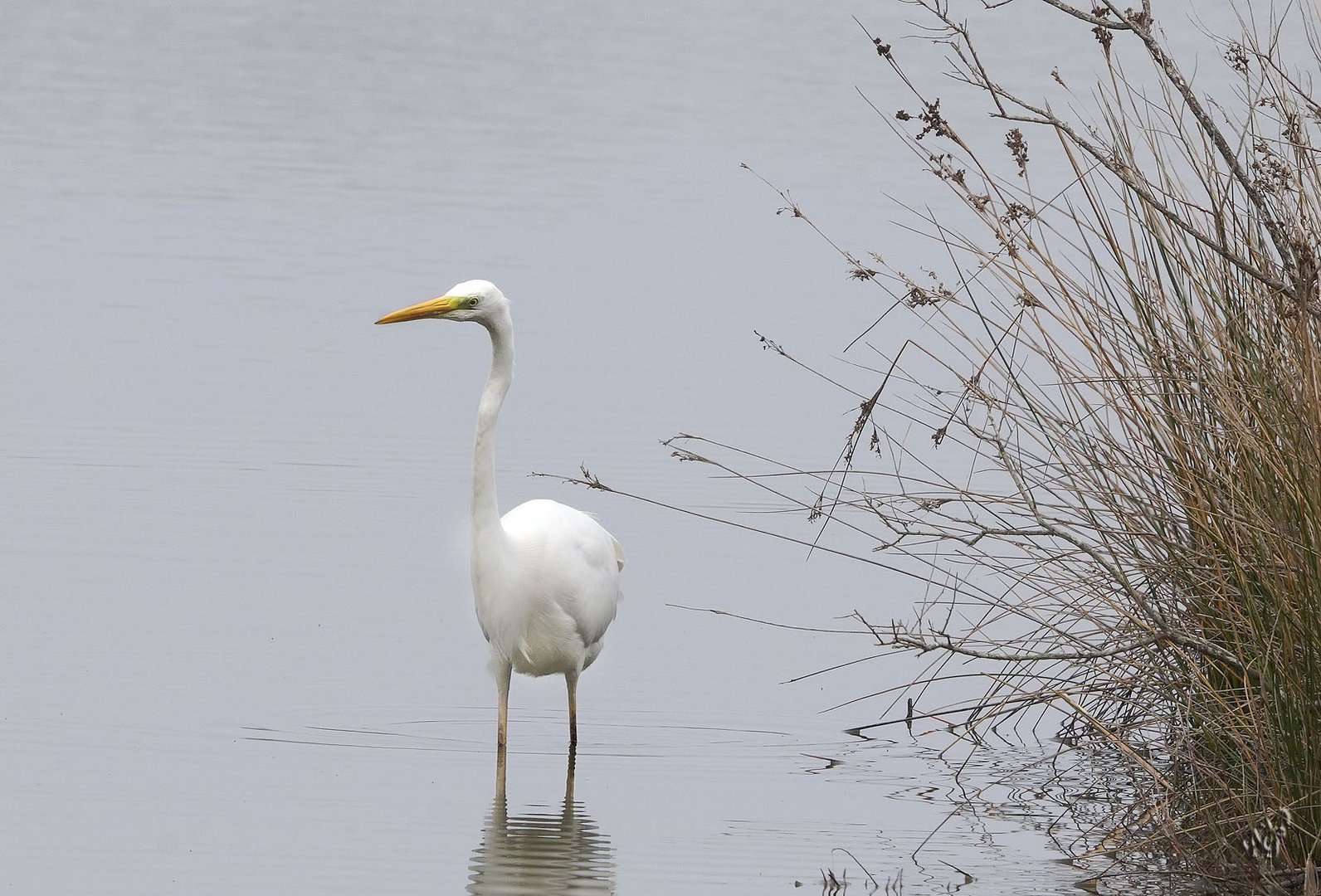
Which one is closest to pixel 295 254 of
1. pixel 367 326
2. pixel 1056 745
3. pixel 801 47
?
pixel 367 326

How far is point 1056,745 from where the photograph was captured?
6.49 m

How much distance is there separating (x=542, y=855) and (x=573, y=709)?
99cm

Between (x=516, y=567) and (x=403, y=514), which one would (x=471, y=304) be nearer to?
(x=516, y=567)

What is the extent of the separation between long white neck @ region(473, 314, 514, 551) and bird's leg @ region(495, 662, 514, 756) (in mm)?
396

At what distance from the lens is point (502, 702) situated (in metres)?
6.43

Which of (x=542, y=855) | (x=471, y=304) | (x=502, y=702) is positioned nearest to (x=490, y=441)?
(x=471, y=304)

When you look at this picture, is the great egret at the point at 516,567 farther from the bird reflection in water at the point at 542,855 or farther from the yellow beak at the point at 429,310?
the bird reflection in water at the point at 542,855

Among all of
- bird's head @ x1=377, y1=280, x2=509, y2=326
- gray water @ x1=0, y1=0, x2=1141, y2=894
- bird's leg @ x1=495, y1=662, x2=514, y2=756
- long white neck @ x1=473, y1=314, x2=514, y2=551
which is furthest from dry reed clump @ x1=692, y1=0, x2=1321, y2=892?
bird's leg @ x1=495, y1=662, x2=514, y2=756

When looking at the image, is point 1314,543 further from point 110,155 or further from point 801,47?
point 801,47

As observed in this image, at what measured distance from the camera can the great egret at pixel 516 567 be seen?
20.7 feet

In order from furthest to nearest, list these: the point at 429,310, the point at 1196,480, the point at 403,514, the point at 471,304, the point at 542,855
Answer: the point at 403,514 → the point at 471,304 → the point at 429,310 → the point at 542,855 → the point at 1196,480

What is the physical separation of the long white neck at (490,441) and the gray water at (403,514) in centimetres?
68

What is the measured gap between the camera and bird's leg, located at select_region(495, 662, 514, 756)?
20.7ft

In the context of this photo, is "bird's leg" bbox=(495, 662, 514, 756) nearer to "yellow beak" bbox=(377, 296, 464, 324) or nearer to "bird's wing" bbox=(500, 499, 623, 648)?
"bird's wing" bbox=(500, 499, 623, 648)
